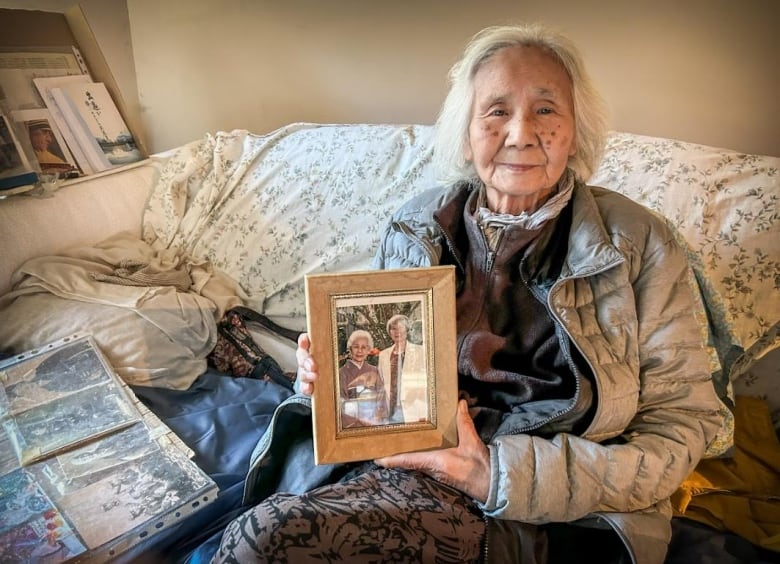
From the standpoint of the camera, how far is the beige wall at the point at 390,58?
4.30 feet

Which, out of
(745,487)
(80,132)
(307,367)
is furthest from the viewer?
(80,132)

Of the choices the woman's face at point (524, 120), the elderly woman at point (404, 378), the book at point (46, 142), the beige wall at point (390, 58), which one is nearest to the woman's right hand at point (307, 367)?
the elderly woman at point (404, 378)

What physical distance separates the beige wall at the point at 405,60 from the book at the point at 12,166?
0.74m

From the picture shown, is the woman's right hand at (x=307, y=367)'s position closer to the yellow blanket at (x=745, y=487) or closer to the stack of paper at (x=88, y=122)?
the yellow blanket at (x=745, y=487)

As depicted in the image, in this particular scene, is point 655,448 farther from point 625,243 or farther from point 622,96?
point 622,96

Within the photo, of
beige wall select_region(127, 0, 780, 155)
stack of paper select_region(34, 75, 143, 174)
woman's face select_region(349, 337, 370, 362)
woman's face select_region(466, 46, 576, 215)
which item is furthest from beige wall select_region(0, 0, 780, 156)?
woman's face select_region(349, 337, 370, 362)

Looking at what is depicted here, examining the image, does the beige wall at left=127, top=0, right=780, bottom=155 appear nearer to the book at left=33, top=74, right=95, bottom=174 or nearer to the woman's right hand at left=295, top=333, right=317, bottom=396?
the book at left=33, top=74, right=95, bottom=174

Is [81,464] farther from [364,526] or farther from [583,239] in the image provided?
[583,239]

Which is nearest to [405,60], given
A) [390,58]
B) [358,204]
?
[390,58]

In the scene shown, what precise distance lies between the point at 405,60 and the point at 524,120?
805 millimetres

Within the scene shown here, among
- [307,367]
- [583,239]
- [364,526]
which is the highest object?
[583,239]

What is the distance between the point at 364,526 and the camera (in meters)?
0.82

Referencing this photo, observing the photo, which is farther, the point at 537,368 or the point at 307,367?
the point at 537,368

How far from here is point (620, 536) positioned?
85cm
